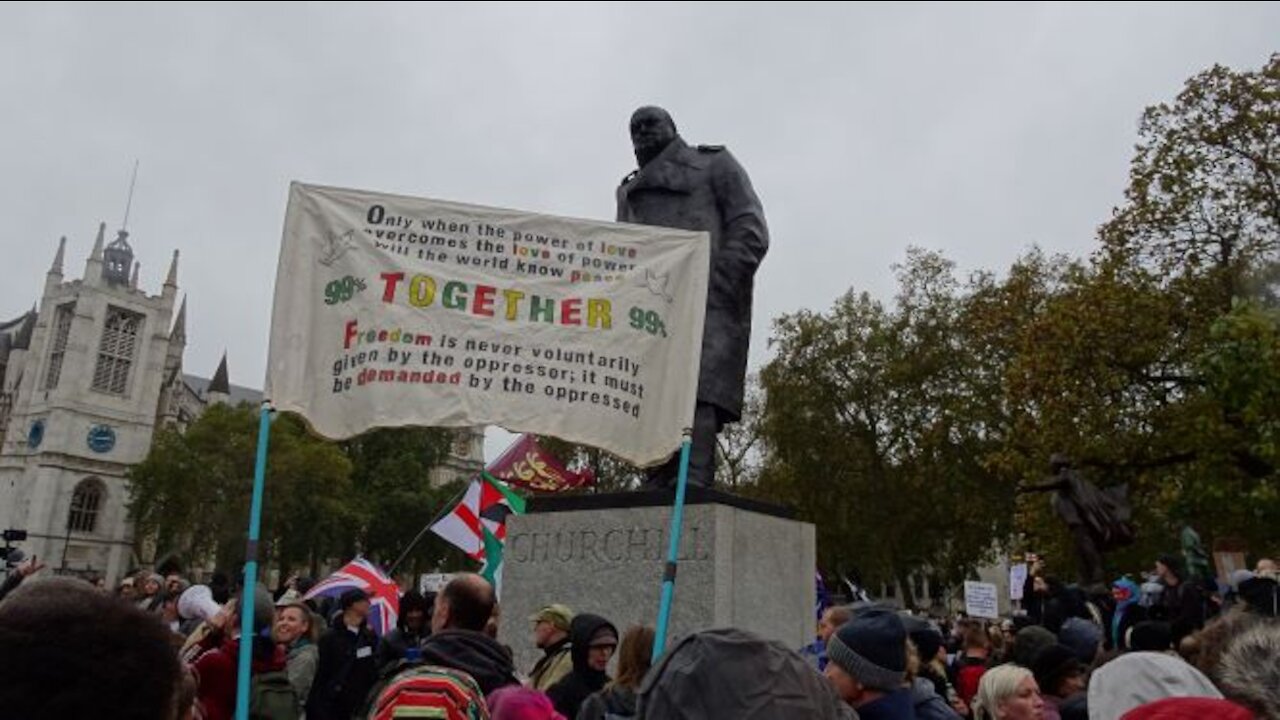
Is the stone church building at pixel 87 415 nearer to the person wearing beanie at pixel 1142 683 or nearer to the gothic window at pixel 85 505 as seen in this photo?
the gothic window at pixel 85 505

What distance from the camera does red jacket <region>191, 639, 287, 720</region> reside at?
434 cm

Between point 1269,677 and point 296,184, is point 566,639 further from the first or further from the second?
point 1269,677

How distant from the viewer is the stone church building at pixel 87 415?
80.1 metres

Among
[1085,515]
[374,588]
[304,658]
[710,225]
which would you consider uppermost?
[710,225]

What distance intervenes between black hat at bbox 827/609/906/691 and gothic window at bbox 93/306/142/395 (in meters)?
93.0

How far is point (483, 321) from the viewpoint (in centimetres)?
466

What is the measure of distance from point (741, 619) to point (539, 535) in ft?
5.04

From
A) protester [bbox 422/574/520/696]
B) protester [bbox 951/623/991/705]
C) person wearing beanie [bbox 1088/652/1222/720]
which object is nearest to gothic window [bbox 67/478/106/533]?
protester [bbox 951/623/991/705]

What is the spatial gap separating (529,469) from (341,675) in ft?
29.4

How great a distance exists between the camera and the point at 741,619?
19.2ft

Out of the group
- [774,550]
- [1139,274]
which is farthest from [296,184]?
[1139,274]

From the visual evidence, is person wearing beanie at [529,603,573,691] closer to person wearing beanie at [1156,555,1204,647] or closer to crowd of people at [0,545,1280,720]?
crowd of people at [0,545,1280,720]

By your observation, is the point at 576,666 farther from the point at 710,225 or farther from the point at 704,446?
the point at 710,225

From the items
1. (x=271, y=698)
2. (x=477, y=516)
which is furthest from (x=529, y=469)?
(x=271, y=698)
